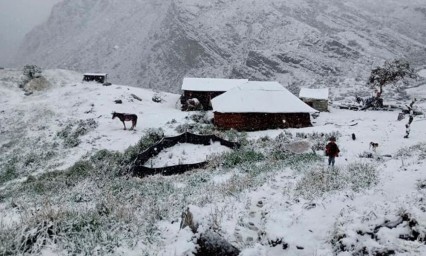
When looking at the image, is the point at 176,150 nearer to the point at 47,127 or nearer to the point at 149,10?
the point at 47,127

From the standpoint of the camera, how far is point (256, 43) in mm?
127062

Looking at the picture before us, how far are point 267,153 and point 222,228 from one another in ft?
46.9

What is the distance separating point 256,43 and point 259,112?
328ft

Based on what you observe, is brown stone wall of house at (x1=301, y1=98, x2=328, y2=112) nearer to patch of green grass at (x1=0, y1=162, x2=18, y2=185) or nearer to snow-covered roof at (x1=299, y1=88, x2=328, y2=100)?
snow-covered roof at (x1=299, y1=88, x2=328, y2=100)

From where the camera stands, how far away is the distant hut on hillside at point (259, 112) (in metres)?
32.6

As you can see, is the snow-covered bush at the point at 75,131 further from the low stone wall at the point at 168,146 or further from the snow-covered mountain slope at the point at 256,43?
the snow-covered mountain slope at the point at 256,43

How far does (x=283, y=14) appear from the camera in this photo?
455ft

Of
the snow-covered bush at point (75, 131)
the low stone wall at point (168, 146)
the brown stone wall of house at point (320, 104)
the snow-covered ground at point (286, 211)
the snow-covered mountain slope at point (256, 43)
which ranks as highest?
the snow-covered mountain slope at point (256, 43)

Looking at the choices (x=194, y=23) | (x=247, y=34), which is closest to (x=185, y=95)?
(x=247, y=34)

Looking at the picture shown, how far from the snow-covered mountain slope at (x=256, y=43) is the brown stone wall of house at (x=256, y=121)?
206ft

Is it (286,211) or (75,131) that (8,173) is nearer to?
(75,131)

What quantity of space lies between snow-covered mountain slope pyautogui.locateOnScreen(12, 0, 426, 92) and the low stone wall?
74422 millimetres

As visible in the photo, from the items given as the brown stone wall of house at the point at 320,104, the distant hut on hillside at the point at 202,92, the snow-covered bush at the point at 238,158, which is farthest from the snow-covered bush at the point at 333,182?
the brown stone wall of house at the point at 320,104

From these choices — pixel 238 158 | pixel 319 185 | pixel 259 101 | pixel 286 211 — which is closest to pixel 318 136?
pixel 259 101
